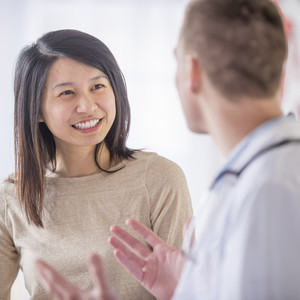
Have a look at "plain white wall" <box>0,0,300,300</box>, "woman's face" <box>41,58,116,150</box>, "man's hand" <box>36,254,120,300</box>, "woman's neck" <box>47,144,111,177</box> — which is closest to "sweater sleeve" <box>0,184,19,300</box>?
"woman's neck" <box>47,144,111,177</box>

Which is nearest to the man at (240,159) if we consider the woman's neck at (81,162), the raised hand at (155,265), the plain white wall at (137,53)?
the raised hand at (155,265)

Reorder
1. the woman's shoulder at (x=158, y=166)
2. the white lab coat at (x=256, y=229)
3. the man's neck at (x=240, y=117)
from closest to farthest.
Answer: the white lab coat at (x=256, y=229), the man's neck at (x=240, y=117), the woman's shoulder at (x=158, y=166)

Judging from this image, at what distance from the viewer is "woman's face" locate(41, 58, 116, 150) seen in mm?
1656

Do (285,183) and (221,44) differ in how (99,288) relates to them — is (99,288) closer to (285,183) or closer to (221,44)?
(285,183)

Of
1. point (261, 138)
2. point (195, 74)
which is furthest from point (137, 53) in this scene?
point (261, 138)

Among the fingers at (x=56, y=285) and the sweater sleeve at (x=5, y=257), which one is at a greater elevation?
the fingers at (x=56, y=285)

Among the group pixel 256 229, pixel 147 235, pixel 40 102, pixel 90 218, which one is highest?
pixel 40 102

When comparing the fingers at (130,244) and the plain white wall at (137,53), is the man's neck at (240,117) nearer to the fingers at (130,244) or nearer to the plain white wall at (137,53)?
the fingers at (130,244)

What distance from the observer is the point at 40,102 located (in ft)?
5.67

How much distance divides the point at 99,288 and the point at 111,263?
837 mm

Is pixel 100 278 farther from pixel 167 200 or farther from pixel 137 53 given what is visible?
pixel 137 53

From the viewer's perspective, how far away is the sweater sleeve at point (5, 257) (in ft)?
5.89

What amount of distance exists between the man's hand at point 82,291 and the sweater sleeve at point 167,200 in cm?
79

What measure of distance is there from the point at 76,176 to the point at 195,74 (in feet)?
3.18
